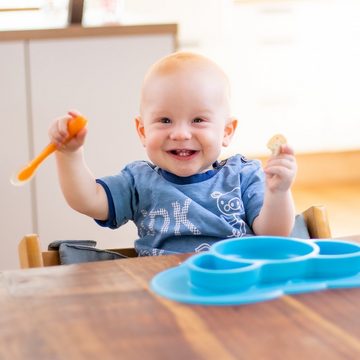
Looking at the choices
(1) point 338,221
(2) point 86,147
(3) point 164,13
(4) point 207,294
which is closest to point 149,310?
(4) point 207,294

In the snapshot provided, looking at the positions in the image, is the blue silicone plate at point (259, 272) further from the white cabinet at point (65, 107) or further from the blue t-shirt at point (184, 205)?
the white cabinet at point (65, 107)

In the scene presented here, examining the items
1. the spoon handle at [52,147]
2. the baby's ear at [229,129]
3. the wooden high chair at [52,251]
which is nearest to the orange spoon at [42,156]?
the spoon handle at [52,147]

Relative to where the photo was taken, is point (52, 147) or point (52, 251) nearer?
point (52, 147)

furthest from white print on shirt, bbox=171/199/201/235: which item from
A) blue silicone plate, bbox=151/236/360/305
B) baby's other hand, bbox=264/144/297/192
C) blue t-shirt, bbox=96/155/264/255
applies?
blue silicone plate, bbox=151/236/360/305

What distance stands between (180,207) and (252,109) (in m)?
2.94

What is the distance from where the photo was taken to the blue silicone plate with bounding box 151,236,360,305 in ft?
2.75

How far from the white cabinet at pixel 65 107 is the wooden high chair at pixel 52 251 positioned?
1.33 metres

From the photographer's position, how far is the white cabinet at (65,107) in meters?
2.60

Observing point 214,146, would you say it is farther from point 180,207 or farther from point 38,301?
point 38,301

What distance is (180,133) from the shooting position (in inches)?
50.3

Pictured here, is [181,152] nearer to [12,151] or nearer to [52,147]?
[52,147]

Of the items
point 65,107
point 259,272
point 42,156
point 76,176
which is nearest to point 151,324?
point 259,272

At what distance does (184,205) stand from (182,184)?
2.2 inches

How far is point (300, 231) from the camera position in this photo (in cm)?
132
